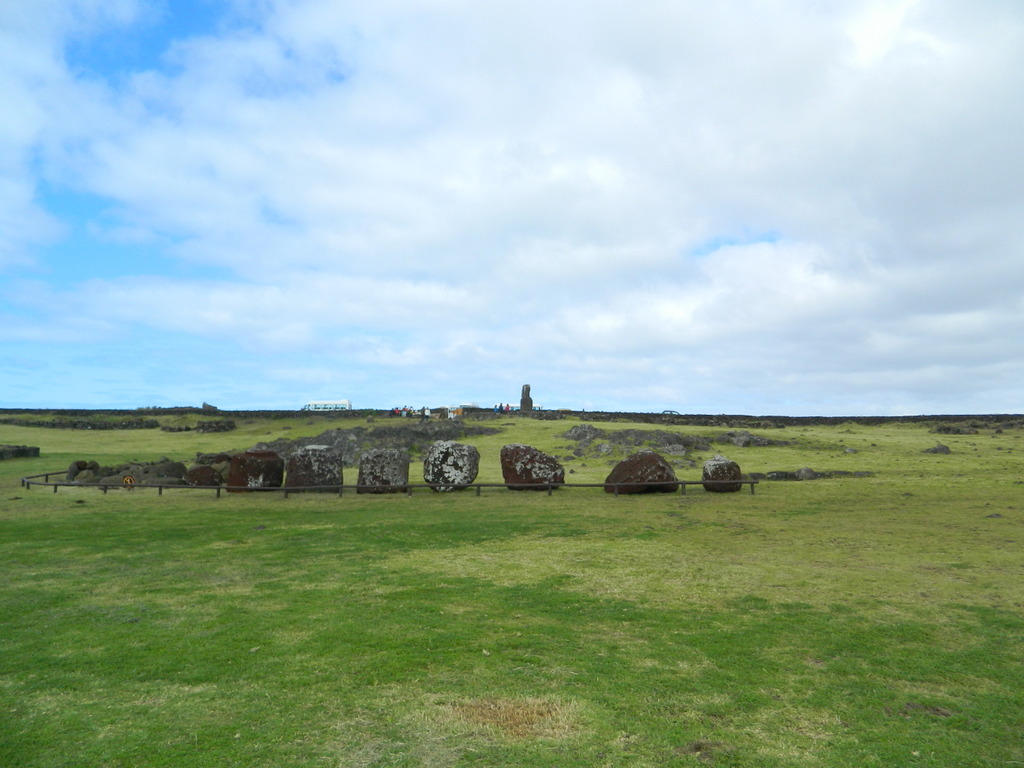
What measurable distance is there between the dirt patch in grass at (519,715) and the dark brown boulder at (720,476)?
20.8m

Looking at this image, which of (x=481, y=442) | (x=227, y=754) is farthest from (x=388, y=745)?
(x=481, y=442)

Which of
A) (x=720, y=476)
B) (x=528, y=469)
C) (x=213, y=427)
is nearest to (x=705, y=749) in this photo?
(x=528, y=469)

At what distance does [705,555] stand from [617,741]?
31.1 ft

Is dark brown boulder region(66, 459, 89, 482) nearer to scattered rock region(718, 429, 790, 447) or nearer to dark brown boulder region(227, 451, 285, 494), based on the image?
dark brown boulder region(227, 451, 285, 494)

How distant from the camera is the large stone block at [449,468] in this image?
26844 millimetres

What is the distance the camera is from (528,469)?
27297 millimetres

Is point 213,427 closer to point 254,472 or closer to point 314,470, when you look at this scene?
point 254,472

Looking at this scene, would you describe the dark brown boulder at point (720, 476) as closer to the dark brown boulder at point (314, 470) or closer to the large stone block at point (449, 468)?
the large stone block at point (449, 468)

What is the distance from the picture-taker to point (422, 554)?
48.9ft

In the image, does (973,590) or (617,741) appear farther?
(973,590)

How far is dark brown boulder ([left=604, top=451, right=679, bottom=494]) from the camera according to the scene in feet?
85.1

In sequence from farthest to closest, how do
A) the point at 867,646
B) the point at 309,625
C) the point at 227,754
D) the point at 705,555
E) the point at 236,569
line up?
the point at 705,555 < the point at 236,569 < the point at 309,625 < the point at 867,646 < the point at 227,754

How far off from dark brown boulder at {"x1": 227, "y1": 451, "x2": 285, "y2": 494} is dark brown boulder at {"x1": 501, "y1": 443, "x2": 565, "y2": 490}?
9.70 meters

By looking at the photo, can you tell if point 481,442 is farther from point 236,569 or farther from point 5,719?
point 5,719
